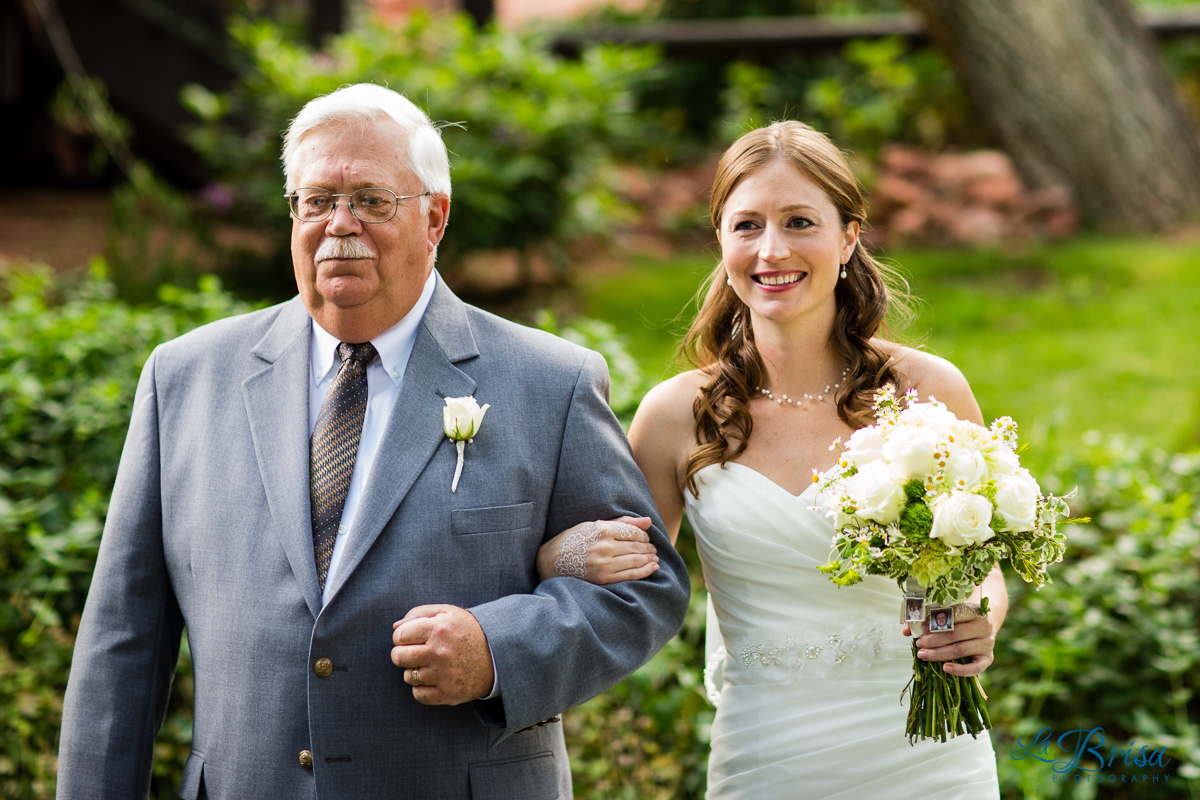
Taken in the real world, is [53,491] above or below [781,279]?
below

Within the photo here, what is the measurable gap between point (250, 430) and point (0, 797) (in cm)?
211

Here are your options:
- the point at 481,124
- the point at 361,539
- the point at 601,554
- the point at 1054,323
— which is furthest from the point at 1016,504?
the point at 1054,323

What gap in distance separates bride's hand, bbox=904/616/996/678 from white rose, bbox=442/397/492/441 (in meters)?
1.09

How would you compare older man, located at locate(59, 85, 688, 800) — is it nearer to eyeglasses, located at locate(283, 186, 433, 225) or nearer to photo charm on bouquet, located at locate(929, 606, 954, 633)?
eyeglasses, located at locate(283, 186, 433, 225)

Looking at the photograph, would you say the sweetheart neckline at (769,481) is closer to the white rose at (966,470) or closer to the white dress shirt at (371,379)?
the white rose at (966,470)

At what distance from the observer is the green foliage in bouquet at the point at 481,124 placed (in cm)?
647

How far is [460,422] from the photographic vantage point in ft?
7.88

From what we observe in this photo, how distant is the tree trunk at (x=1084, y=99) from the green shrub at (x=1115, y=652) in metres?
4.82

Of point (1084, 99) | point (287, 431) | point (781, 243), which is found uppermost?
point (1084, 99)

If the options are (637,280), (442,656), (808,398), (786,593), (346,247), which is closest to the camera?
(442,656)

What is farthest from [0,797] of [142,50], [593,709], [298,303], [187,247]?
[142,50]

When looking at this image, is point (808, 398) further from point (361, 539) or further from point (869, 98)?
point (869, 98)

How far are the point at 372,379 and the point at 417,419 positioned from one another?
0.56 ft

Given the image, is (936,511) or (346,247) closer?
(936,511)
